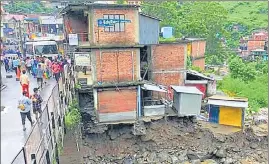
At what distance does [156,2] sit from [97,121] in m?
31.1

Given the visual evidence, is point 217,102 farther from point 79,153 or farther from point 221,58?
point 221,58

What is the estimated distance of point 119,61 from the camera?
64.8 feet

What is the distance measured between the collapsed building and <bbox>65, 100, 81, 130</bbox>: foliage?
0.91 meters

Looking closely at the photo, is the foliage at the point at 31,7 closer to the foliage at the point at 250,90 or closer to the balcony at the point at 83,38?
the balcony at the point at 83,38

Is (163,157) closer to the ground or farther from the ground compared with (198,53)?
closer to the ground

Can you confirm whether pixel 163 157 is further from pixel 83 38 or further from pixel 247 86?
pixel 247 86

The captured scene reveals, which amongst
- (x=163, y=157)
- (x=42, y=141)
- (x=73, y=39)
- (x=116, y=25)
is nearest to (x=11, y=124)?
(x=42, y=141)

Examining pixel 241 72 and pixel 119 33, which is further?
pixel 241 72

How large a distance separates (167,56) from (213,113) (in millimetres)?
5807

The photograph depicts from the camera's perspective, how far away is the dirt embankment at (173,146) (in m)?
20.7

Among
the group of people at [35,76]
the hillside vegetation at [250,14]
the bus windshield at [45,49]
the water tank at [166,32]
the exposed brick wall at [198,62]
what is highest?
the hillside vegetation at [250,14]

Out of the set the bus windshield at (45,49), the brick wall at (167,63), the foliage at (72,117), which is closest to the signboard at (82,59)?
the foliage at (72,117)

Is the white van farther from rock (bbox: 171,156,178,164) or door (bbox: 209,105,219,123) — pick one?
door (bbox: 209,105,219,123)

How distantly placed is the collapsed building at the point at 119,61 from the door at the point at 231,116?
4.57 meters
